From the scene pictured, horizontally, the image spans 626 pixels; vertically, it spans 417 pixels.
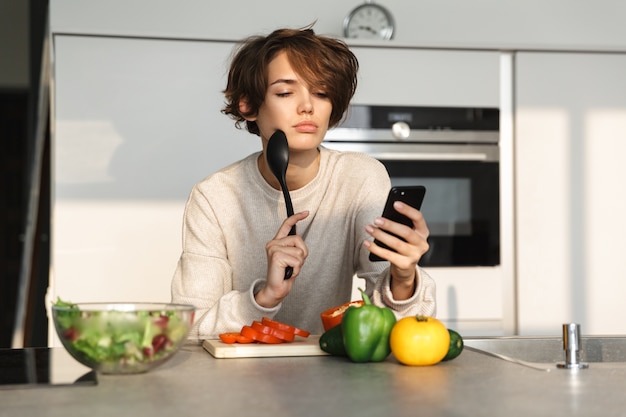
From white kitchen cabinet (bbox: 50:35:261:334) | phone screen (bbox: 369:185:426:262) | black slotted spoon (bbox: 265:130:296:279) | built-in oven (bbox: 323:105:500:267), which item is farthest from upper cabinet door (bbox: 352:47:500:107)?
phone screen (bbox: 369:185:426:262)

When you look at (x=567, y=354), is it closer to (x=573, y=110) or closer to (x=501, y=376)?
(x=501, y=376)

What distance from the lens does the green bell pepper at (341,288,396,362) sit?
1.27m

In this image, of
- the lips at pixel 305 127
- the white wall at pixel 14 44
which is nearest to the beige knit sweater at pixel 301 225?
the lips at pixel 305 127

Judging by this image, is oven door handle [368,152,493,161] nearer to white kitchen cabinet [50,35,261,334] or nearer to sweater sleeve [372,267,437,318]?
white kitchen cabinet [50,35,261,334]

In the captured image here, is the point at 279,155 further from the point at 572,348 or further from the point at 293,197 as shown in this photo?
the point at 572,348

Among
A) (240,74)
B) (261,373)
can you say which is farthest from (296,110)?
(261,373)

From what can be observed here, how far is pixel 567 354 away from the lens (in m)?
1.26

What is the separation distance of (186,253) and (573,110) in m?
1.79

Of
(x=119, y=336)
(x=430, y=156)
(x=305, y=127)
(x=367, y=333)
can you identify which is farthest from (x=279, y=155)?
(x=430, y=156)

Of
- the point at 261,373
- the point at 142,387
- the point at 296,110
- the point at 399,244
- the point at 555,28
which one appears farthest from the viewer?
the point at 555,28

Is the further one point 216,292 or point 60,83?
point 60,83

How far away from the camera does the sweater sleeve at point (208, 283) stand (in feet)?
5.42

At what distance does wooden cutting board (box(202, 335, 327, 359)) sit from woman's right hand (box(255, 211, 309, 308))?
0.20 meters

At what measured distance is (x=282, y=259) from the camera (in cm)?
156
